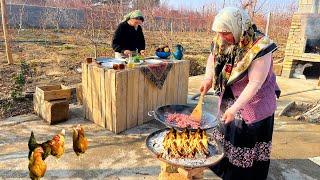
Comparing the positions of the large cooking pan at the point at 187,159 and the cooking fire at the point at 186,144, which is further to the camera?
the cooking fire at the point at 186,144

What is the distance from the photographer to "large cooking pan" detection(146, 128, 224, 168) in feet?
7.47

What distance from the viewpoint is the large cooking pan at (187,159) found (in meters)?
2.28

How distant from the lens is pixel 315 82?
8.62 meters

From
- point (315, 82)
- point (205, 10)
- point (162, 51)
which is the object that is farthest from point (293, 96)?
Result: point (205, 10)

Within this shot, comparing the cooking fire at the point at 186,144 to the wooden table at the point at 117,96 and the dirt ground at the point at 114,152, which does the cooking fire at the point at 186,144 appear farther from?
the wooden table at the point at 117,96

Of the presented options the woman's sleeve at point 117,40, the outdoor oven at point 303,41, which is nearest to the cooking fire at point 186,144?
the woman's sleeve at point 117,40

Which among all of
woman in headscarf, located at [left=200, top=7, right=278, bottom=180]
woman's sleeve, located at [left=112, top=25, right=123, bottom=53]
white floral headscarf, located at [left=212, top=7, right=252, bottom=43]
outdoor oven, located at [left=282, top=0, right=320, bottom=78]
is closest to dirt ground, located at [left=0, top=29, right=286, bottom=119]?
woman's sleeve, located at [left=112, top=25, right=123, bottom=53]

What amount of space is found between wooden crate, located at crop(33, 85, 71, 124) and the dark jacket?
3.96ft

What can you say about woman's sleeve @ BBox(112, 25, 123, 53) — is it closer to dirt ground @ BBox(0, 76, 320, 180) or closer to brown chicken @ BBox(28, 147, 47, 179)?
dirt ground @ BBox(0, 76, 320, 180)

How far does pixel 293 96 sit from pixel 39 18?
57.2ft

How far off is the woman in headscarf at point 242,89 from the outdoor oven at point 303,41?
6.91m

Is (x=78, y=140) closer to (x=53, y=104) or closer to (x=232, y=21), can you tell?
(x=232, y=21)

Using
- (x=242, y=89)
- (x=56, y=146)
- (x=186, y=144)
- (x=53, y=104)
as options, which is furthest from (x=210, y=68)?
(x=53, y=104)

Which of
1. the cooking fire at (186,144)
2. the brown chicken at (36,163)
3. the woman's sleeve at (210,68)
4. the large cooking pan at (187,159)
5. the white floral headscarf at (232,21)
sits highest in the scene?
the white floral headscarf at (232,21)
